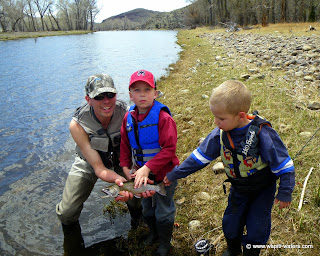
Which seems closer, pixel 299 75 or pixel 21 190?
pixel 21 190

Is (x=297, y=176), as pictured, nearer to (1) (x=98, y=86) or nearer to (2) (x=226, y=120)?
(2) (x=226, y=120)

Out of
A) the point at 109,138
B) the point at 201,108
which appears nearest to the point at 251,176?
the point at 109,138

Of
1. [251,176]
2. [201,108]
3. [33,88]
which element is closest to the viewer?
[251,176]

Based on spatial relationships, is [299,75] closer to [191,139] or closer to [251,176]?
[191,139]

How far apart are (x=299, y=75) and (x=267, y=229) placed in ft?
24.4

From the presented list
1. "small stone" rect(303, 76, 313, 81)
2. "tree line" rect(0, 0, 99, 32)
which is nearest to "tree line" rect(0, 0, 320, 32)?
"tree line" rect(0, 0, 99, 32)

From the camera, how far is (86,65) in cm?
1938

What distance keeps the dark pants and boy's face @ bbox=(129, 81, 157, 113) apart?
4.58 feet

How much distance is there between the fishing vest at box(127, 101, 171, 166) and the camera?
3.01 m

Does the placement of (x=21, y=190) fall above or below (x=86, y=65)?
below

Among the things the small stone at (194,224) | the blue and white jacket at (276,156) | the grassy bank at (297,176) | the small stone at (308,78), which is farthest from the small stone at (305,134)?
the small stone at (308,78)

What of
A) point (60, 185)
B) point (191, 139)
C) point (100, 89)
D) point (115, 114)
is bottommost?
point (60, 185)

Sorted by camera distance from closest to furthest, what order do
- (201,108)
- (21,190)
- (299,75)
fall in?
(21,190) → (201,108) → (299,75)

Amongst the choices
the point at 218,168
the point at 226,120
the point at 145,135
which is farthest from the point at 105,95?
the point at 218,168
